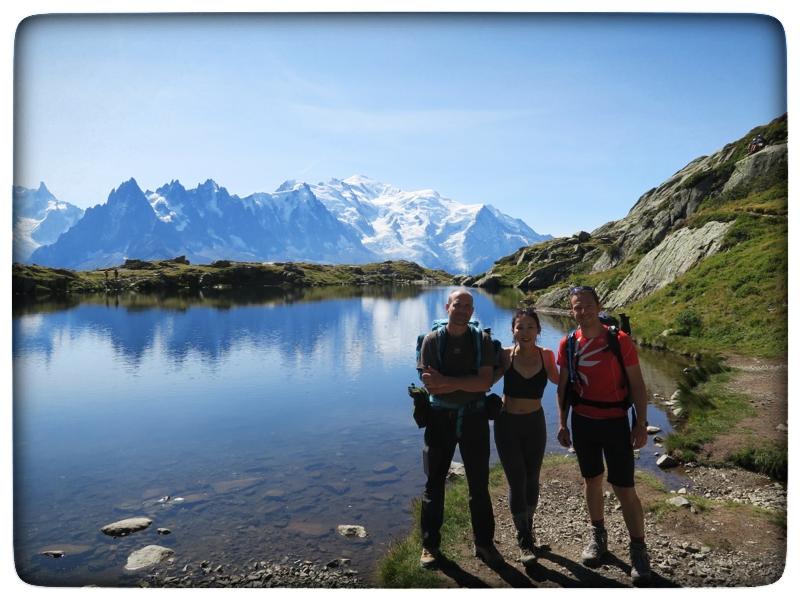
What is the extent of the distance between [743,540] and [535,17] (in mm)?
8814

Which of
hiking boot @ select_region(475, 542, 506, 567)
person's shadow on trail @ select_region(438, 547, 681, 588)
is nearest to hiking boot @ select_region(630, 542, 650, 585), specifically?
person's shadow on trail @ select_region(438, 547, 681, 588)

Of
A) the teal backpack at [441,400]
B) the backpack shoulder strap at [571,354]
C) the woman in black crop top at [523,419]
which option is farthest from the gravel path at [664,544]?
the backpack shoulder strap at [571,354]

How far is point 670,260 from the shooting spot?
138 feet

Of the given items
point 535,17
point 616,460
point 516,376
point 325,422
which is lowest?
point 325,422

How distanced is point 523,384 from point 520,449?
101 cm

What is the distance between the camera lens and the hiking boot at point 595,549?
A: 7.81 meters

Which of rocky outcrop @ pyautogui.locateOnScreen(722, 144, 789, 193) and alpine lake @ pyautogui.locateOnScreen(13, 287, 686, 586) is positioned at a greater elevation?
rocky outcrop @ pyautogui.locateOnScreen(722, 144, 789, 193)

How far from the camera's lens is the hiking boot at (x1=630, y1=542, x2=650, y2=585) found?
289 inches

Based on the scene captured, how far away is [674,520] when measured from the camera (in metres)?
9.38

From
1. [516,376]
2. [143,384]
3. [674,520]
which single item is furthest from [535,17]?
[143,384]

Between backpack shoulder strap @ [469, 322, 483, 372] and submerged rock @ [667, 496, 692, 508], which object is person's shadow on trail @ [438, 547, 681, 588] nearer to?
submerged rock @ [667, 496, 692, 508]

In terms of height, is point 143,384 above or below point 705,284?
below

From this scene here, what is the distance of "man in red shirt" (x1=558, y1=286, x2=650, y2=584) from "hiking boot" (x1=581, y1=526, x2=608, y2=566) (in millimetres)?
13
